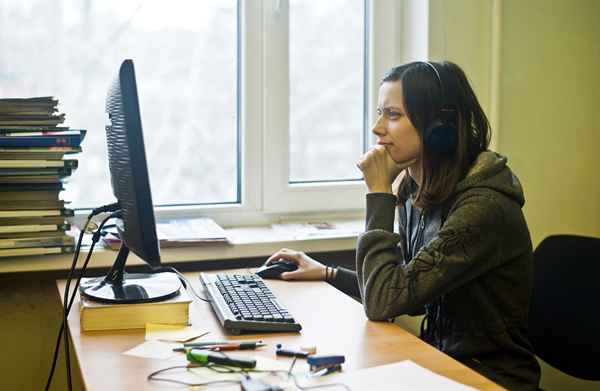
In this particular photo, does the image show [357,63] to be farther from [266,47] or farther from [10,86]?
[10,86]

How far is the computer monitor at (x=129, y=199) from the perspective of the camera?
4.96ft

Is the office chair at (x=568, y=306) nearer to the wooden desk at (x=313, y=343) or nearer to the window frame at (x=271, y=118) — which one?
the wooden desk at (x=313, y=343)

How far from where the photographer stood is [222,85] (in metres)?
2.53

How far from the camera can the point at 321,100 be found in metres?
2.62

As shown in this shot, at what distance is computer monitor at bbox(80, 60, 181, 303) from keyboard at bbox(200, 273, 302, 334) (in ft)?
0.34

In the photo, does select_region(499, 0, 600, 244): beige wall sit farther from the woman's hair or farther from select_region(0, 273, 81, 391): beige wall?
select_region(0, 273, 81, 391): beige wall

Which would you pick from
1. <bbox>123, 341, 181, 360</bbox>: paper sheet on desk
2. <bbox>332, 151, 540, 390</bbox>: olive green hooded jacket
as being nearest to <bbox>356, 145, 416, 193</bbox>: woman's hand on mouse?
<bbox>332, 151, 540, 390</bbox>: olive green hooded jacket

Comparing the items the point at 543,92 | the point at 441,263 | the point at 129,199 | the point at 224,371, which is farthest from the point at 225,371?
the point at 543,92

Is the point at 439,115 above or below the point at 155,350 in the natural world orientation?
above

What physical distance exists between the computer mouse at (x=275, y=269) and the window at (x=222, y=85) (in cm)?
51

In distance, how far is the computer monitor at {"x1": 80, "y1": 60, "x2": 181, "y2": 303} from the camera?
1512 mm

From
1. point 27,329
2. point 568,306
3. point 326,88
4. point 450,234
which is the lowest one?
point 27,329

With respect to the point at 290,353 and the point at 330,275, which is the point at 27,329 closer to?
the point at 330,275

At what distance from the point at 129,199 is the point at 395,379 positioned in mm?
630
